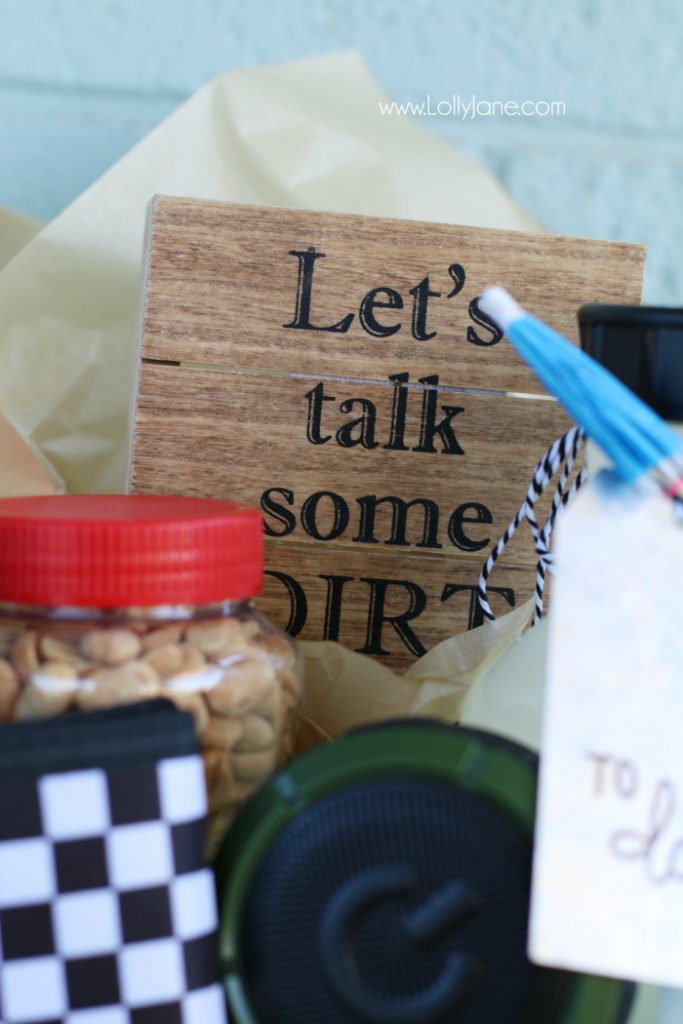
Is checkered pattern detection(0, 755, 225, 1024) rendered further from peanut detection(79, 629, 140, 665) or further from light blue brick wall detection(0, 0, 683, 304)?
light blue brick wall detection(0, 0, 683, 304)

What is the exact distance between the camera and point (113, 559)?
1.45ft

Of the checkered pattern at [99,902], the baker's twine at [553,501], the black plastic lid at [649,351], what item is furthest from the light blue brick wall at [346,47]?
the checkered pattern at [99,902]

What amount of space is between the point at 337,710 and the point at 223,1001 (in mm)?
236

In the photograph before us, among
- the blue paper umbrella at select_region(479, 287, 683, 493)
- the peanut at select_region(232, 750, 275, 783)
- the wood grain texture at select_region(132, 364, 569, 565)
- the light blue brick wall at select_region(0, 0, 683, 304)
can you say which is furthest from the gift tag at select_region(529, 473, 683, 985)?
the light blue brick wall at select_region(0, 0, 683, 304)

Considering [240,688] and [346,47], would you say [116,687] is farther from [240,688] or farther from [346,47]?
[346,47]

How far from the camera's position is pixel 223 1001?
41cm

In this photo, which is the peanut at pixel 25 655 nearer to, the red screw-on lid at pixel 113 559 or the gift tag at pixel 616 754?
the red screw-on lid at pixel 113 559

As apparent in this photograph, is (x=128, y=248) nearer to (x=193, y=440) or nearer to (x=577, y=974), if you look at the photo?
(x=193, y=440)

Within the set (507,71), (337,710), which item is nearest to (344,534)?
(337,710)

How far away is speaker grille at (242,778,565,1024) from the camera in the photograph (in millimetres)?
401

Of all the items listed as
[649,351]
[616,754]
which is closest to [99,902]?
[616,754]

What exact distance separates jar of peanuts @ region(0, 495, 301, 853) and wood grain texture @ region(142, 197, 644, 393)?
0.20m

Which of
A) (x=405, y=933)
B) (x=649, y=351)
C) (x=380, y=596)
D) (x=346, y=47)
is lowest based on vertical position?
(x=405, y=933)

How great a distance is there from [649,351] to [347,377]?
25 centimetres
